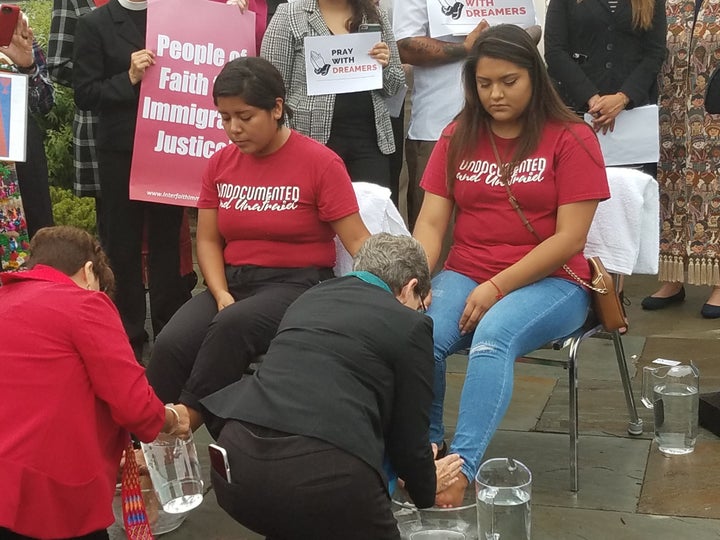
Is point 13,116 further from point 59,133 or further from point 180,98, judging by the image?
point 59,133

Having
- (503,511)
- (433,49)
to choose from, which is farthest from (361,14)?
(503,511)

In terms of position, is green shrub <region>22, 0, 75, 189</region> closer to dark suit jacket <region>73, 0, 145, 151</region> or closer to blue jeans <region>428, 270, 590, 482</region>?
dark suit jacket <region>73, 0, 145, 151</region>

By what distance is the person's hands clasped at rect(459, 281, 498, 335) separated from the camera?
3.89 meters

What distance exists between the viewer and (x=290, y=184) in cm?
411

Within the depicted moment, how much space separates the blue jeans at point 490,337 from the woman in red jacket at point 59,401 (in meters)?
1.10

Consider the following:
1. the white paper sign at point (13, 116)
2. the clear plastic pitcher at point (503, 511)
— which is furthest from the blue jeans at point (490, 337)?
the white paper sign at point (13, 116)

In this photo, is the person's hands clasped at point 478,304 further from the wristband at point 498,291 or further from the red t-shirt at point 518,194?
the red t-shirt at point 518,194

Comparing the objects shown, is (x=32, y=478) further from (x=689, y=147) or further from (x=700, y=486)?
(x=689, y=147)

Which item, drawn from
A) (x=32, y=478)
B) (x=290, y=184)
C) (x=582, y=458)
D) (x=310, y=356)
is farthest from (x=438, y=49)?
(x=32, y=478)

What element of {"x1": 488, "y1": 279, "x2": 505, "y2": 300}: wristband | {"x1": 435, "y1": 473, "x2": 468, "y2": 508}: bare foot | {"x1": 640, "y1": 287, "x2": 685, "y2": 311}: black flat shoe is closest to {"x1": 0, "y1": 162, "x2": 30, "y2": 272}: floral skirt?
{"x1": 488, "y1": 279, "x2": 505, "y2": 300}: wristband

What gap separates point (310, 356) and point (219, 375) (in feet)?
3.13

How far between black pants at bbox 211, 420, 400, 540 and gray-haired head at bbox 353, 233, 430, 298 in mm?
591

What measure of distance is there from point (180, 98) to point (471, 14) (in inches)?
58.6

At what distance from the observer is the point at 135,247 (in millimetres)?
5219
